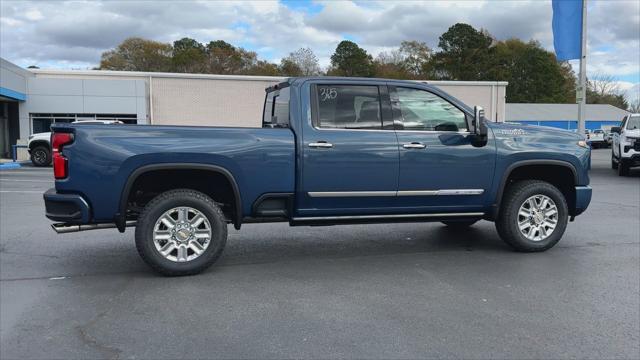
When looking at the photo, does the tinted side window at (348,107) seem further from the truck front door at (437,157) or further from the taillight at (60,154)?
the taillight at (60,154)

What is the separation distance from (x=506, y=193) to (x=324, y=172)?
236cm

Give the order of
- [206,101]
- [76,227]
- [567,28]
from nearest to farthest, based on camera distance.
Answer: [76,227] < [567,28] < [206,101]

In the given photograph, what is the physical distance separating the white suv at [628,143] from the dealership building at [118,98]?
10549 millimetres

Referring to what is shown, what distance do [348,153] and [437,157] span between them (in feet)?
3.36

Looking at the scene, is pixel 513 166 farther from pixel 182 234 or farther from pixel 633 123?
pixel 633 123

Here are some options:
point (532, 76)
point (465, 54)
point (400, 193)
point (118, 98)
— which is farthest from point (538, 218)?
point (532, 76)

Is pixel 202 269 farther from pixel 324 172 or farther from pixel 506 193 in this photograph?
pixel 506 193

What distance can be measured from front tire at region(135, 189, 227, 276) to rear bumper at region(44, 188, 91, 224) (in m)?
0.50

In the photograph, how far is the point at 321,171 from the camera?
5.68 meters

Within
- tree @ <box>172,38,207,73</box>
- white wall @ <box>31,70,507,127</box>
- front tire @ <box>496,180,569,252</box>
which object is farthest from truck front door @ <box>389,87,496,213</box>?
tree @ <box>172,38,207,73</box>

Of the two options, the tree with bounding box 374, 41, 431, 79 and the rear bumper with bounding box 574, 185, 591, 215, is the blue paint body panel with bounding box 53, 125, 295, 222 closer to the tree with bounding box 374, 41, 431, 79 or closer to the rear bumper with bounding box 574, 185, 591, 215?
the rear bumper with bounding box 574, 185, 591, 215

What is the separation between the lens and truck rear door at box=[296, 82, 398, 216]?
5691 millimetres

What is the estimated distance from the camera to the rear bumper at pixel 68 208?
513 centimetres

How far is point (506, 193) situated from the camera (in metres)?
6.57
